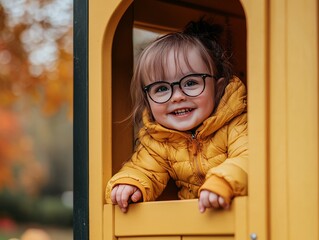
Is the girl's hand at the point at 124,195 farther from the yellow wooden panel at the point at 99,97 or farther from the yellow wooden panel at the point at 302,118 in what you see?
the yellow wooden panel at the point at 302,118

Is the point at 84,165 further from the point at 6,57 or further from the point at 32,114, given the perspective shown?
the point at 32,114

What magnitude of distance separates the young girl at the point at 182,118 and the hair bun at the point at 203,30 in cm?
4

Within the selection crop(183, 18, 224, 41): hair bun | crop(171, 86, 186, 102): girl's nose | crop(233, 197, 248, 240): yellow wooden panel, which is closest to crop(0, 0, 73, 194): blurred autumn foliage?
crop(183, 18, 224, 41): hair bun

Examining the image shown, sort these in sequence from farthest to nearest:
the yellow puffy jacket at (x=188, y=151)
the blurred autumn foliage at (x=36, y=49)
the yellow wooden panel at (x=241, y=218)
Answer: the blurred autumn foliage at (x=36, y=49)
the yellow puffy jacket at (x=188, y=151)
the yellow wooden panel at (x=241, y=218)

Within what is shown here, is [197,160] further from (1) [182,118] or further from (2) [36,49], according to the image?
(2) [36,49]

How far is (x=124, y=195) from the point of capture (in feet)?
8.94

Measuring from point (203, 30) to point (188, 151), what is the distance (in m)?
0.44

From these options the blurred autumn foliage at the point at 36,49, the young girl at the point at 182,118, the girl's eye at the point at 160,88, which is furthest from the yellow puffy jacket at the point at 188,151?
the blurred autumn foliage at the point at 36,49

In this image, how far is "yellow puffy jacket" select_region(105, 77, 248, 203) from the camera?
2713 mm

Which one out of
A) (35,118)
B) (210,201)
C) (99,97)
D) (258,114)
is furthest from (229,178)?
(35,118)

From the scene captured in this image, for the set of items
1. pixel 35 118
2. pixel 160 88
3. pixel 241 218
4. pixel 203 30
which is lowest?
pixel 241 218

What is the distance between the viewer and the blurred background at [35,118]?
760 cm

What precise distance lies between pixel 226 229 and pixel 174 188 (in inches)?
22.2

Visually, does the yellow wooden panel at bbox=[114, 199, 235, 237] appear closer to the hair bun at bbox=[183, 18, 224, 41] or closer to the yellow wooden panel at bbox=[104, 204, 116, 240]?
the yellow wooden panel at bbox=[104, 204, 116, 240]
